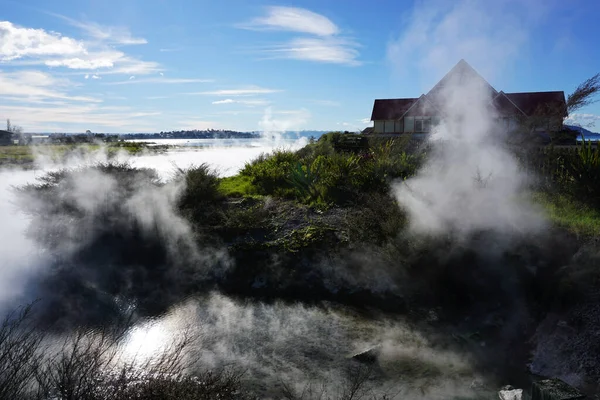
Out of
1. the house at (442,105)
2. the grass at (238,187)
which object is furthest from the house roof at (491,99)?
the grass at (238,187)

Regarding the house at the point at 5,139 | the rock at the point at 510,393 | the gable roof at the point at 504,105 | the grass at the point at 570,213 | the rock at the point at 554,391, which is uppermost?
the gable roof at the point at 504,105

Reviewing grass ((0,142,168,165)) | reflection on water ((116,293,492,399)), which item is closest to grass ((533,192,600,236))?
reflection on water ((116,293,492,399))

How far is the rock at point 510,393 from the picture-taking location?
416 centimetres

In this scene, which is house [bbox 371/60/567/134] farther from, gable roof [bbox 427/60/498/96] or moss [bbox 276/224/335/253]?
moss [bbox 276/224/335/253]

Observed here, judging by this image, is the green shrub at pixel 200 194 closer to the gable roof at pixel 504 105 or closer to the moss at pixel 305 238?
the moss at pixel 305 238

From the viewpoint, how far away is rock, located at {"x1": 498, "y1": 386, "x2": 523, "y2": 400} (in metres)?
4.16

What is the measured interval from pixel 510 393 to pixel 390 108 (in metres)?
27.5

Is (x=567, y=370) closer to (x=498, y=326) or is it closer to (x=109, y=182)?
(x=498, y=326)

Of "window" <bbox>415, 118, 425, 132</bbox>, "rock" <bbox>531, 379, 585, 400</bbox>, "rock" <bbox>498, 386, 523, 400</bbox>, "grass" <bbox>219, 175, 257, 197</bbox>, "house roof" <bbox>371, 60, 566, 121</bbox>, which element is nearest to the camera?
"rock" <bbox>531, 379, 585, 400</bbox>

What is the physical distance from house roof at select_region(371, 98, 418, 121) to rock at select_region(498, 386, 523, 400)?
26.2m

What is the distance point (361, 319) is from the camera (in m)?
6.04

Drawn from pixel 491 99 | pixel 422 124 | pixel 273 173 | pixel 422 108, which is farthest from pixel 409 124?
pixel 273 173

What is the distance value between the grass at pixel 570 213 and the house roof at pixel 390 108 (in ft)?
71.5

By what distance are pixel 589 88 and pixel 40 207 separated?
12.9 meters
